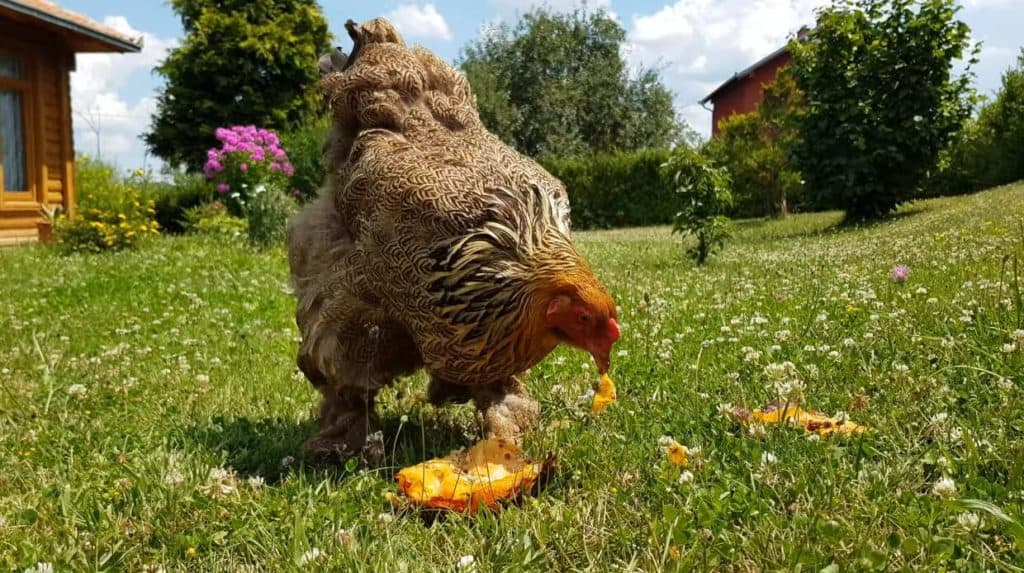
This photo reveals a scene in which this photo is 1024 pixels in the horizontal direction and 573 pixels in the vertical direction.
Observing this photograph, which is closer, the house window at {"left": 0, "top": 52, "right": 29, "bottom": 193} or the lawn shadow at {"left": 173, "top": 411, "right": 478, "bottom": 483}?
the lawn shadow at {"left": 173, "top": 411, "right": 478, "bottom": 483}

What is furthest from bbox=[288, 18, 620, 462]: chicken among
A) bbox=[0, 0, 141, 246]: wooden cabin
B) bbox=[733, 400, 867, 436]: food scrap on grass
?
bbox=[0, 0, 141, 246]: wooden cabin

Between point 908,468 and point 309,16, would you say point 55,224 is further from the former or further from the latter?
point 309,16

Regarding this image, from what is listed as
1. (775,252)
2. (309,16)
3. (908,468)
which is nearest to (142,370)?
(908,468)

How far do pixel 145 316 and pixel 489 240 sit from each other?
17.6 feet

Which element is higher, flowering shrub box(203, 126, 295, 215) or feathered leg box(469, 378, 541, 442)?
flowering shrub box(203, 126, 295, 215)

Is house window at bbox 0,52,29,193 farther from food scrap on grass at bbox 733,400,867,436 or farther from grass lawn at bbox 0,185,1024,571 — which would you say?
food scrap on grass at bbox 733,400,867,436

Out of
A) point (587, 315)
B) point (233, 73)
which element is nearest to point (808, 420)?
point (587, 315)

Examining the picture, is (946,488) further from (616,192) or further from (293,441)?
(616,192)

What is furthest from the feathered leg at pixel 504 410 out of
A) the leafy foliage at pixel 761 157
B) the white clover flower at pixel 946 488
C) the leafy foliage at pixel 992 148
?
the leafy foliage at pixel 992 148

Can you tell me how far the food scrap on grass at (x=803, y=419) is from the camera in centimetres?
269

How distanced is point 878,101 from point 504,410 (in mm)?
15750

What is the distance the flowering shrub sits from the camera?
579 inches

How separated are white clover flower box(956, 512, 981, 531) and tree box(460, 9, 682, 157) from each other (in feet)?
123

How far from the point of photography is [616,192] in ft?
90.7
